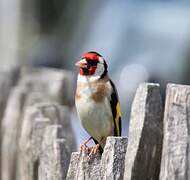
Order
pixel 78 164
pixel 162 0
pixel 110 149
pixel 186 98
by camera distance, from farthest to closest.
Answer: pixel 162 0 → pixel 78 164 → pixel 110 149 → pixel 186 98

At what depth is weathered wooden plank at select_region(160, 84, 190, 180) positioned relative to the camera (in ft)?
8.71

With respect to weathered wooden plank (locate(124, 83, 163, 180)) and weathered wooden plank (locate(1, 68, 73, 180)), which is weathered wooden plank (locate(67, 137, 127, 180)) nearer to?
weathered wooden plank (locate(124, 83, 163, 180))

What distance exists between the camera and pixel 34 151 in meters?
3.98

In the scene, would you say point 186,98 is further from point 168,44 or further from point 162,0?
point 162,0

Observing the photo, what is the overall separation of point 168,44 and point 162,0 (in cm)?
90

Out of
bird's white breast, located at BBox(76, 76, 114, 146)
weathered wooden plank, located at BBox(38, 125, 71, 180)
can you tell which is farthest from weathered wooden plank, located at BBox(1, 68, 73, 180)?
weathered wooden plank, located at BBox(38, 125, 71, 180)

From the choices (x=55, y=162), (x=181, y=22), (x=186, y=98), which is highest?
(x=181, y=22)

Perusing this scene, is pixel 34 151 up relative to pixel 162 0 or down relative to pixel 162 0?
down

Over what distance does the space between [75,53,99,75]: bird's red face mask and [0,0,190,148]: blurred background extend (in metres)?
3.91

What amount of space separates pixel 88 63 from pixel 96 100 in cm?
20

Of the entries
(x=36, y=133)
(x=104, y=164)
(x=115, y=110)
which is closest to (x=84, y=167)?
(x=104, y=164)

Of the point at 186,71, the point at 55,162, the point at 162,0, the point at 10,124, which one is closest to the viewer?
the point at 55,162

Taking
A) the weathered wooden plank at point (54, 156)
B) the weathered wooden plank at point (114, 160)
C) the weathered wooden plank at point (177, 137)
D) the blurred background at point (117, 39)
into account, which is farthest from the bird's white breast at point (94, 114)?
the blurred background at point (117, 39)

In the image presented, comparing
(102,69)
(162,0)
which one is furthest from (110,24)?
(102,69)
